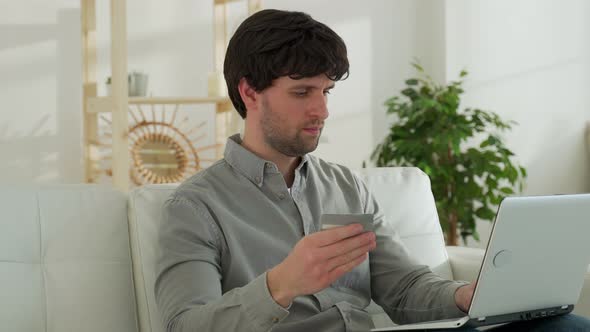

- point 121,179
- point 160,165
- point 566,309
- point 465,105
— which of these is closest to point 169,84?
point 160,165

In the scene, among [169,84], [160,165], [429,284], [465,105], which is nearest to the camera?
[429,284]

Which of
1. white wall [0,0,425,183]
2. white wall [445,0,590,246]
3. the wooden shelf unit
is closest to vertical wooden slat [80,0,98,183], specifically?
the wooden shelf unit

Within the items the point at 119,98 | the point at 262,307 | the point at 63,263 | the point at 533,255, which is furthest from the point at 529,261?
the point at 119,98

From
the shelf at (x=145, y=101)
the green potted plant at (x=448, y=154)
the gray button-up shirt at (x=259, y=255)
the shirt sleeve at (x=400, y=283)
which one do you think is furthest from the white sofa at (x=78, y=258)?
the green potted plant at (x=448, y=154)

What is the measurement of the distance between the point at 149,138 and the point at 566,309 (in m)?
3.06

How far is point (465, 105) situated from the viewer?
5270 mm

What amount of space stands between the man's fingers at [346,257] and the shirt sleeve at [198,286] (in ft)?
0.45

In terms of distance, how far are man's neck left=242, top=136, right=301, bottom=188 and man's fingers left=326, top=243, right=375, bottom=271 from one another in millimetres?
571

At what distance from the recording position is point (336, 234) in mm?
1312

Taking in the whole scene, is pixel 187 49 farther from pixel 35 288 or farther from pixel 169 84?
pixel 35 288

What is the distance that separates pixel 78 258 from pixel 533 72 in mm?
4170

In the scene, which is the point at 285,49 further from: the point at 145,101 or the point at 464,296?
the point at 145,101

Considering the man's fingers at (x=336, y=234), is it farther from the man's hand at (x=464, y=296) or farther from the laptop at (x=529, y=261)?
the man's hand at (x=464, y=296)

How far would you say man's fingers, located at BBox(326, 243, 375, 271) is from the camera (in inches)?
52.1
